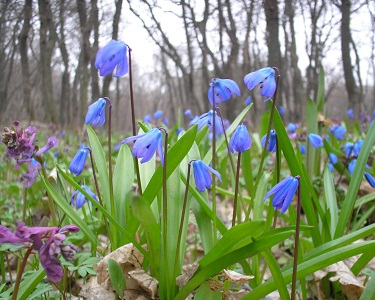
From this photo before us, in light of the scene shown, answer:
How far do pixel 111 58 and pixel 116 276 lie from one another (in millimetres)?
711

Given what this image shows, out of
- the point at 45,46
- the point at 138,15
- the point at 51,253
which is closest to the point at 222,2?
the point at 138,15

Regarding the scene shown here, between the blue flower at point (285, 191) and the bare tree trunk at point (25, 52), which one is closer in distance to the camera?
the blue flower at point (285, 191)

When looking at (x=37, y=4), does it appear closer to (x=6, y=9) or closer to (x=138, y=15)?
(x=6, y=9)

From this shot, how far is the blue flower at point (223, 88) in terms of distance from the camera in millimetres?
1467

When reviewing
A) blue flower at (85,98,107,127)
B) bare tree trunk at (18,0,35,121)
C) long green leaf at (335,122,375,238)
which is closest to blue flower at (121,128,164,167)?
blue flower at (85,98,107,127)

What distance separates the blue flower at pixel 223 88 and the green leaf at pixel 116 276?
0.71 metres

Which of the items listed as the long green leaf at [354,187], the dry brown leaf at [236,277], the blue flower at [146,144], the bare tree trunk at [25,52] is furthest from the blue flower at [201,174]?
the bare tree trunk at [25,52]

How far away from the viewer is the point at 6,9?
232 centimetres

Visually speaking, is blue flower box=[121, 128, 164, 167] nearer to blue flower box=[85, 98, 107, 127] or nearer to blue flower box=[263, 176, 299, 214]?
blue flower box=[85, 98, 107, 127]

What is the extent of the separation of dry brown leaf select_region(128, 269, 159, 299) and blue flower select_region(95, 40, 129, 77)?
0.72 m

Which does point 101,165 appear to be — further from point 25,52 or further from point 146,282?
point 25,52

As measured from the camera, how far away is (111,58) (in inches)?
48.1

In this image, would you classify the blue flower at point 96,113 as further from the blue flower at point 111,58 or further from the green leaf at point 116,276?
the green leaf at point 116,276

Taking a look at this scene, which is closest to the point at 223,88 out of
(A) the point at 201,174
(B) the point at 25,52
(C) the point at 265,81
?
(C) the point at 265,81
